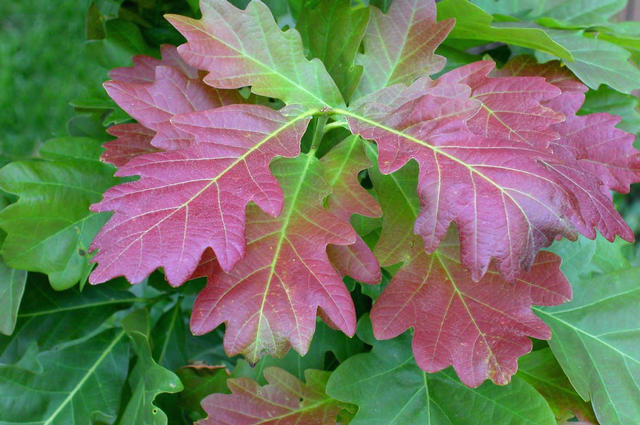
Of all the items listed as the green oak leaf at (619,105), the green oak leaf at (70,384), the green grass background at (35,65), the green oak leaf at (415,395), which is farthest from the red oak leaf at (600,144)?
the green grass background at (35,65)

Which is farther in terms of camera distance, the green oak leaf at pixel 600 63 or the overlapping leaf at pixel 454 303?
the green oak leaf at pixel 600 63

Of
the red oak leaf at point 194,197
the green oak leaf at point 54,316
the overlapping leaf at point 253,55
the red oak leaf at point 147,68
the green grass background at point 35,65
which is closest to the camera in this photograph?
the red oak leaf at point 194,197

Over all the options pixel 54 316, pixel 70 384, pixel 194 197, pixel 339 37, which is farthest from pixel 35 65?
pixel 194 197

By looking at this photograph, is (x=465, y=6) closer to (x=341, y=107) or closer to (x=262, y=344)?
(x=341, y=107)

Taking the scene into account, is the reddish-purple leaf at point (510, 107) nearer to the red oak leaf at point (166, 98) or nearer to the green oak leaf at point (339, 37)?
the green oak leaf at point (339, 37)

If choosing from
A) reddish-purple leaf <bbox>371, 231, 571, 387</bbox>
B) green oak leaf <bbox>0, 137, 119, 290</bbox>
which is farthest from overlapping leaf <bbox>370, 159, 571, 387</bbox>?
green oak leaf <bbox>0, 137, 119, 290</bbox>

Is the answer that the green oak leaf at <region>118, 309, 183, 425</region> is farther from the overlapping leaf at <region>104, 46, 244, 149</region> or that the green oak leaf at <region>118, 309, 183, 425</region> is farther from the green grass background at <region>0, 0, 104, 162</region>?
the green grass background at <region>0, 0, 104, 162</region>

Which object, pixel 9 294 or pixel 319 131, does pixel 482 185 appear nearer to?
pixel 319 131
